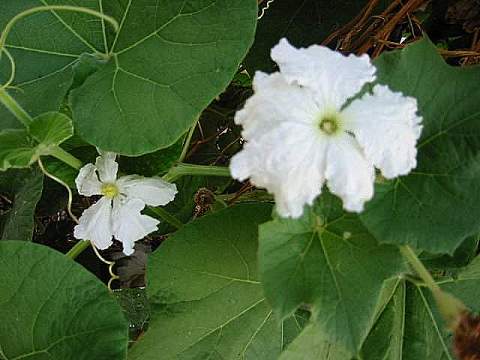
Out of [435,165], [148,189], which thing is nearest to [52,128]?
[148,189]

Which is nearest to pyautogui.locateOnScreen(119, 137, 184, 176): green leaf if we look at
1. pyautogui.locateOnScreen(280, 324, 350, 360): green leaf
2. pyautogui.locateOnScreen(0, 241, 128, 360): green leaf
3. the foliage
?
the foliage

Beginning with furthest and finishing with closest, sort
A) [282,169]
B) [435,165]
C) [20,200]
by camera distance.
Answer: [20,200], [435,165], [282,169]

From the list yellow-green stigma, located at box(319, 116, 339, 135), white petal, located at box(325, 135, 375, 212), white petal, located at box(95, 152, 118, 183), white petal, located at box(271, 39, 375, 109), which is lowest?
white petal, located at box(95, 152, 118, 183)

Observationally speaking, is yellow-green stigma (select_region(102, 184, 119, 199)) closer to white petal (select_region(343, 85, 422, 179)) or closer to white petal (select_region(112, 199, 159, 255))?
white petal (select_region(112, 199, 159, 255))

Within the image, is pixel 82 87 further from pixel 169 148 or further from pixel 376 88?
pixel 376 88

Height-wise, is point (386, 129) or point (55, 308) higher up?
point (386, 129)

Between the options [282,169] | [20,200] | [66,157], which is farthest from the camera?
[20,200]

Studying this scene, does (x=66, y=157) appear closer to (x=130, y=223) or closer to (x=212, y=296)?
(x=130, y=223)

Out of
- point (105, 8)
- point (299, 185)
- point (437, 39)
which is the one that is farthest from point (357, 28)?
point (299, 185)

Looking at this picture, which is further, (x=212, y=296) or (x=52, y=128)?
(x=212, y=296)
